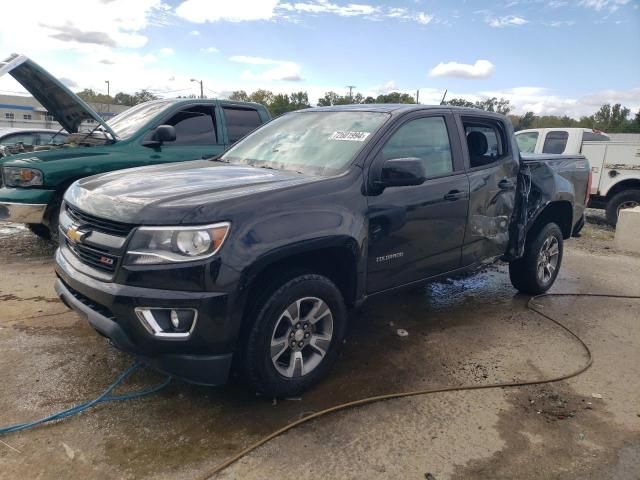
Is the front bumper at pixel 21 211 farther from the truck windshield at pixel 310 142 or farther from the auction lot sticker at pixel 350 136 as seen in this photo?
the auction lot sticker at pixel 350 136

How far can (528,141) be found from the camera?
1048cm

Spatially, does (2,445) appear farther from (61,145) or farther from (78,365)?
(61,145)

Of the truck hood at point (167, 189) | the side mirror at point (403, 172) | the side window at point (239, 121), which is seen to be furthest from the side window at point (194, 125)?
the side mirror at point (403, 172)

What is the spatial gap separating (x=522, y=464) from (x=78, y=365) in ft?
9.35

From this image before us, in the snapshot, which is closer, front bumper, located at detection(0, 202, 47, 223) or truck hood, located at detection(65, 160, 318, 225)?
truck hood, located at detection(65, 160, 318, 225)

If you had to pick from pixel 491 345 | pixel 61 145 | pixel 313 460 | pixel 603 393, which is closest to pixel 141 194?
pixel 313 460

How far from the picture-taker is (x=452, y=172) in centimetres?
398

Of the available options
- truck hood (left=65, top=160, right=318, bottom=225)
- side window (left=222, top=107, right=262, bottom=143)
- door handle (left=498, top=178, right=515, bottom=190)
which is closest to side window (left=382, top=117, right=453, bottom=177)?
door handle (left=498, top=178, right=515, bottom=190)

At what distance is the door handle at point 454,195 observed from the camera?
12.7ft

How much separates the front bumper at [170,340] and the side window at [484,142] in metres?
2.59

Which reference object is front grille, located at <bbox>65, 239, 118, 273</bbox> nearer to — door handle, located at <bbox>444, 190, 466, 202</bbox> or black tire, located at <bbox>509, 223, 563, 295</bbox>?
door handle, located at <bbox>444, 190, 466, 202</bbox>

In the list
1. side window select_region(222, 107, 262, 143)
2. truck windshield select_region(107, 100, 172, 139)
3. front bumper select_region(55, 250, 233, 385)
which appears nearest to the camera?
front bumper select_region(55, 250, 233, 385)

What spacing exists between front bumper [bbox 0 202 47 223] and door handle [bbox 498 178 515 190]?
4.59 metres

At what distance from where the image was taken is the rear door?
4.16 meters
